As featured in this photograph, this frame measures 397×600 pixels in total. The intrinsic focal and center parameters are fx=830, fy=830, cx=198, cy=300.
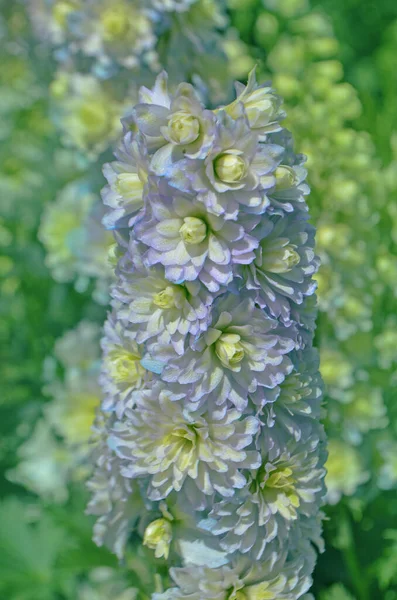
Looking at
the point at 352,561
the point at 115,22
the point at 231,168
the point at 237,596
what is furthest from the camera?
the point at 115,22

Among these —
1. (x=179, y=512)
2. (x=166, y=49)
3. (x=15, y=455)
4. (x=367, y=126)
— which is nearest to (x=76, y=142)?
(x=166, y=49)

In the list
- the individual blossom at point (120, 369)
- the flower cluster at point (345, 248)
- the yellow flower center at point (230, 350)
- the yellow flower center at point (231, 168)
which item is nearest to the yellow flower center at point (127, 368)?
the individual blossom at point (120, 369)

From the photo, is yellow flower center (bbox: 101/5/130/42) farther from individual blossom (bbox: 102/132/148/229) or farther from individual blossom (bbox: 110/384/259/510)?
individual blossom (bbox: 110/384/259/510)

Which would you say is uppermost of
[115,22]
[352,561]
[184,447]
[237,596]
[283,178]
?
[283,178]

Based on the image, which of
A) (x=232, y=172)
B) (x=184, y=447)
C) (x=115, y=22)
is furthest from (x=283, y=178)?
(x=115, y=22)

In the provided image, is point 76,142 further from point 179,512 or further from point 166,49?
point 179,512

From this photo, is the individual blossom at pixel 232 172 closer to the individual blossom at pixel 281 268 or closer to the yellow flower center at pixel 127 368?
the individual blossom at pixel 281 268

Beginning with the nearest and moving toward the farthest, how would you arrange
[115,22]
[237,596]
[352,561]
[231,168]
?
1. [231,168]
2. [237,596]
3. [352,561]
4. [115,22]

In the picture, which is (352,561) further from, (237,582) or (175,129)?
(175,129)
